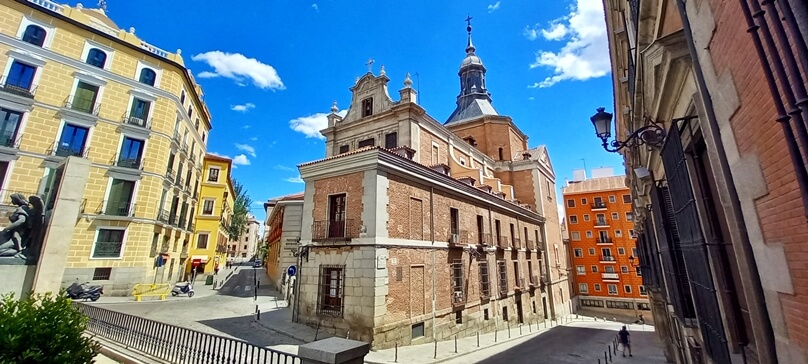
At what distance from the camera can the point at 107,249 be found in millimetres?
19250

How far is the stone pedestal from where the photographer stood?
3788 millimetres

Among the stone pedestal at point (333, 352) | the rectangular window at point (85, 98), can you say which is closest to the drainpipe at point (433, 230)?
the stone pedestal at point (333, 352)

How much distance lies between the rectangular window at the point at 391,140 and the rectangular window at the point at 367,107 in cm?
262

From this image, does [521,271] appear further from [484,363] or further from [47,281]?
[47,281]

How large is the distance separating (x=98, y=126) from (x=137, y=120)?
205 centimetres

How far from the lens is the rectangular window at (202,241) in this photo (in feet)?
107

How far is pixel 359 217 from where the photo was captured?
1259cm

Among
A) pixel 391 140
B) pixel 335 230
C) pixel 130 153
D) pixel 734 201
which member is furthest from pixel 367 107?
pixel 734 201

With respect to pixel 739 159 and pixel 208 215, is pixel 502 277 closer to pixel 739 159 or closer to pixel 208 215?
pixel 739 159

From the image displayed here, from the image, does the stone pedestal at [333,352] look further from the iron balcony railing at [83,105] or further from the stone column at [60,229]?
the iron balcony railing at [83,105]

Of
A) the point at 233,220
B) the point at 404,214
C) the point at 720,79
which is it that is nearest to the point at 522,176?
the point at 404,214

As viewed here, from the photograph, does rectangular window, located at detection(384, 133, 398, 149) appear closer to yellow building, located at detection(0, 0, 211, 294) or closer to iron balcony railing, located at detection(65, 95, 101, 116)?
yellow building, located at detection(0, 0, 211, 294)

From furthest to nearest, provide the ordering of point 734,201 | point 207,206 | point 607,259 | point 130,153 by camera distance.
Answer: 1. point 607,259
2. point 207,206
3. point 130,153
4. point 734,201

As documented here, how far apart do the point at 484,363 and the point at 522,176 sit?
68.6ft
